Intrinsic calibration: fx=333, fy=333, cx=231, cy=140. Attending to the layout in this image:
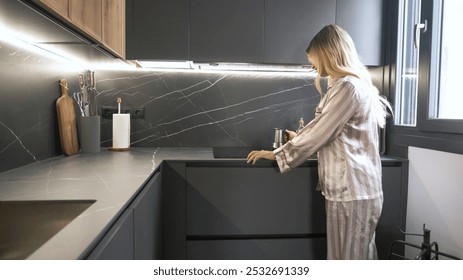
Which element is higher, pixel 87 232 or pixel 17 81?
pixel 17 81

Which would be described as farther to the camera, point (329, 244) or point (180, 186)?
point (180, 186)

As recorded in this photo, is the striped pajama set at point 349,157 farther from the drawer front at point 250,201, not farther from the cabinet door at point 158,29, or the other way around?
the cabinet door at point 158,29

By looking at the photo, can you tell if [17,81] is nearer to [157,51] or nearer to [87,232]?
[157,51]

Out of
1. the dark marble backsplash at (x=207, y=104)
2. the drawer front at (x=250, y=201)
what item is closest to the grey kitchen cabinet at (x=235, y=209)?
the drawer front at (x=250, y=201)

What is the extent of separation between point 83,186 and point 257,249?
3.16ft

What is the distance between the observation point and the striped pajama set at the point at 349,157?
4.23ft

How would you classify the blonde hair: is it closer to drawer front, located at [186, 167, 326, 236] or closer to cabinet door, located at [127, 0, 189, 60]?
drawer front, located at [186, 167, 326, 236]

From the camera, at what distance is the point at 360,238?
134cm

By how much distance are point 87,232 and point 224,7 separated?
154cm

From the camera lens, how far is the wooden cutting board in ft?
5.18

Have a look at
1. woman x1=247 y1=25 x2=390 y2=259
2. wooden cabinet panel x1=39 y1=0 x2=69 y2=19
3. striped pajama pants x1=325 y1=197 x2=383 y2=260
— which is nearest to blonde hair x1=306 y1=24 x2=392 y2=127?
woman x1=247 y1=25 x2=390 y2=259

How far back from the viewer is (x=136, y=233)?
0.92m
